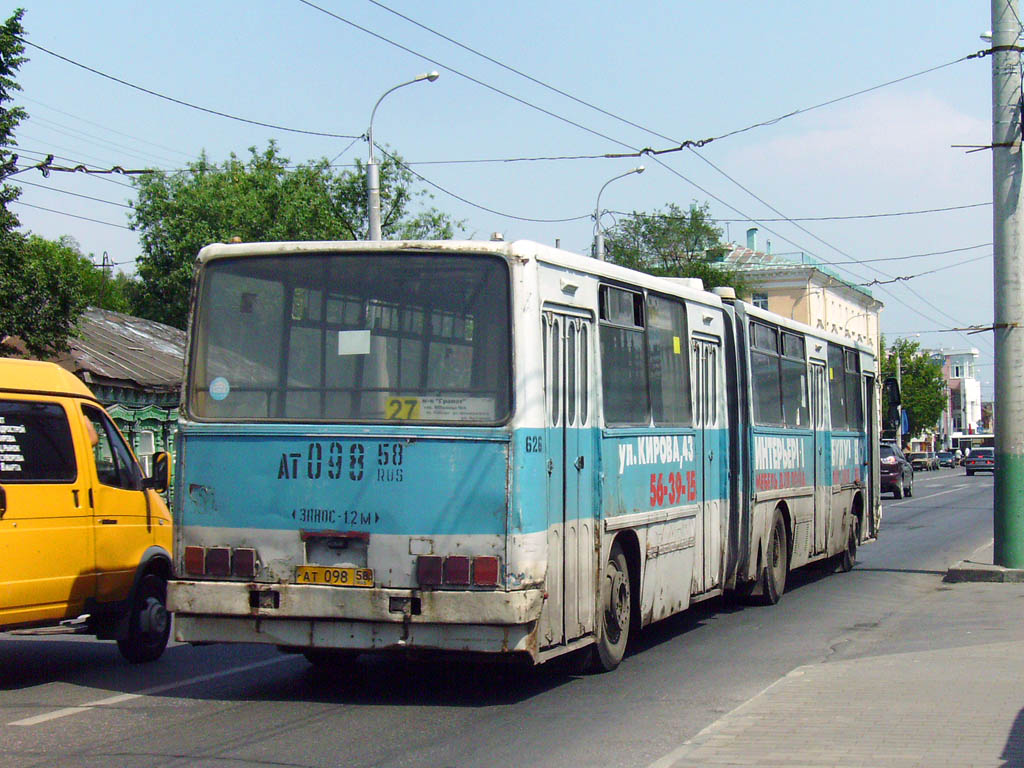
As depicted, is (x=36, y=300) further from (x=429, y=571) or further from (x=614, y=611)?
(x=429, y=571)

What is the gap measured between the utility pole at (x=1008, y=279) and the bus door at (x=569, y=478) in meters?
9.10

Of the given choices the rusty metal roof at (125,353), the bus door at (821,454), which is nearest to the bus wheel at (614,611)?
the bus door at (821,454)

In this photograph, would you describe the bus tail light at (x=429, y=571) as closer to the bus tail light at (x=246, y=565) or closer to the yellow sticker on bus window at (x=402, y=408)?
the yellow sticker on bus window at (x=402, y=408)

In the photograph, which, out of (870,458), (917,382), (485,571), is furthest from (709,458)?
(917,382)

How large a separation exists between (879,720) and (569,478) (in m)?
2.41

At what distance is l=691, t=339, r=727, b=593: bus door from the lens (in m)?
11.9

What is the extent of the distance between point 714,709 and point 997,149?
10756 millimetres

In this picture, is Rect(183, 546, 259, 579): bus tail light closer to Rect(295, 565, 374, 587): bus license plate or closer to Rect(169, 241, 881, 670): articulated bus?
Rect(169, 241, 881, 670): articulated bus

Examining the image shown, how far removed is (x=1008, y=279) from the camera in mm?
16703

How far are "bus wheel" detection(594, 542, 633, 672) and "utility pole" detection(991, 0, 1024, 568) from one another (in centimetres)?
841

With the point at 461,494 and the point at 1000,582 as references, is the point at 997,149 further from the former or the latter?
the point at 461,494

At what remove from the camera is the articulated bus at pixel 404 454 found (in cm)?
827

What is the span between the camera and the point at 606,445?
9609mm

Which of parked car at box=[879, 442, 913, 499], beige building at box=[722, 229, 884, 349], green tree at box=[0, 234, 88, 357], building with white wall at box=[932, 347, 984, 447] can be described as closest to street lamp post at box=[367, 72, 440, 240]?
green tree at box=[0, 234, 88, 357]
